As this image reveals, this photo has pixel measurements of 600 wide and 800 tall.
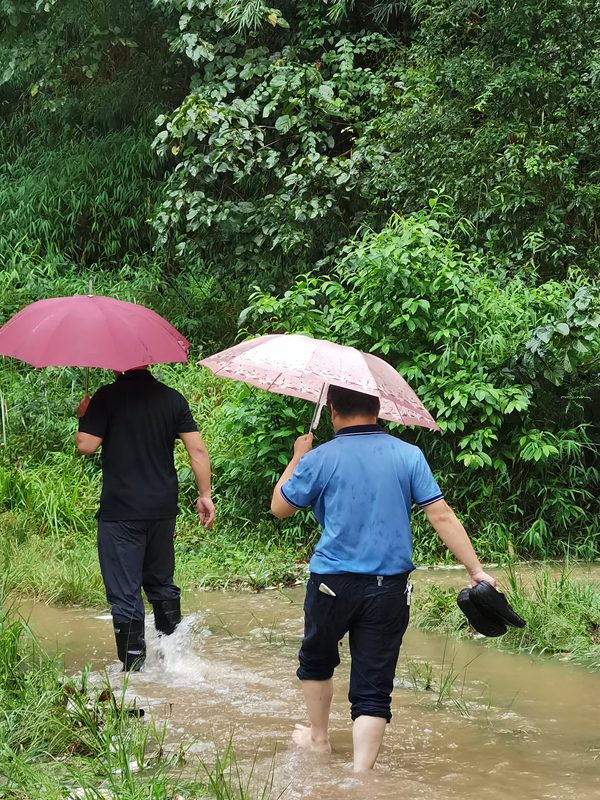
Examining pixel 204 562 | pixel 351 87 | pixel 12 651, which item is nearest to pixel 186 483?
pixel 204 562

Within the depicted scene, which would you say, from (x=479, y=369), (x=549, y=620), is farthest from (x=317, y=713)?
(x=479, y=369)

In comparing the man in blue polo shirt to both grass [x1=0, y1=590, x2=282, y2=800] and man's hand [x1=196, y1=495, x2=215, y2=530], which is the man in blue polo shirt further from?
man's hand [x1=196, y1=495, x2=215, y2=530]

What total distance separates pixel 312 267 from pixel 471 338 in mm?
3731

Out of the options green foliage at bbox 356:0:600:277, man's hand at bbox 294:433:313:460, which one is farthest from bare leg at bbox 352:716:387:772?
green foliage at bbox 356:0:600:277

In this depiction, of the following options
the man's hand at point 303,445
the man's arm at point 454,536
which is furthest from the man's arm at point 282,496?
the man's arm at point 454,536

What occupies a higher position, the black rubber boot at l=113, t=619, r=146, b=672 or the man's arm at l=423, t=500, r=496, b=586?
the man's arm at l=423, t=500, r=496, b=586

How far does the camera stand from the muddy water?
402 centimetres

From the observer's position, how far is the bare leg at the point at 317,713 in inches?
157

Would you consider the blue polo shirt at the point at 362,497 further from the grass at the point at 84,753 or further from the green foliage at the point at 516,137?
the green foliage at the point at 516,137

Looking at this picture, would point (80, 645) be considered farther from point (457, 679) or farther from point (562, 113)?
point (562, 113)

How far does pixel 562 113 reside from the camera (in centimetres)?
1045

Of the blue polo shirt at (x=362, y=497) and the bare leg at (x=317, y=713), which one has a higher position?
the blue polo shirt at (x=362, y=497)

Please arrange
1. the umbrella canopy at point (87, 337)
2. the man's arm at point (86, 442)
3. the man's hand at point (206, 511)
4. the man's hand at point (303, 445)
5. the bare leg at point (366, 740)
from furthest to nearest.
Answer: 1. the man's hand at point (206, 511)
2. the man's arm at point (86, 442)
3. the umbrella canopy at point (87, 337)
4. the man's hand at point (303, 445)
5. the bare leg at point (366, 740)

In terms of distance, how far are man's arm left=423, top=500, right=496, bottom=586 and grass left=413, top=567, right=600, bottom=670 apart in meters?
2.00
